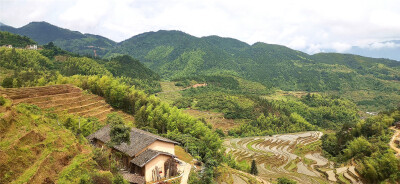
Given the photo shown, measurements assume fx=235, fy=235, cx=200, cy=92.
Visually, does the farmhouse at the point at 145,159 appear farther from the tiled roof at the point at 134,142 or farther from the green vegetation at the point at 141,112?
the green vegetation at the point at 141,112

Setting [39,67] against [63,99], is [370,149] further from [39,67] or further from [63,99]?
[39,67]

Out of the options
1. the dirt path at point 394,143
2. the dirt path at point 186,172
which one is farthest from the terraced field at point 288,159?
the dirt path at point 186,172

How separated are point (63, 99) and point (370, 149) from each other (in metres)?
54.4

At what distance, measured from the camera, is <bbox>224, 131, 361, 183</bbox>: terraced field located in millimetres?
40406

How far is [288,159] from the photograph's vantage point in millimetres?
55281

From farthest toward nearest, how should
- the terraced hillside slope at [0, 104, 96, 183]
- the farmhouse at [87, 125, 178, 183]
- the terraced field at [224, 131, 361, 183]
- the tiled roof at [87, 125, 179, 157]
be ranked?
1. the terraced field at [224, 131, 361, 183]
2. the tiled roof at [87, 125, 179, 157]
3. the farmhouse at [87, 125, 178, 183]
4. the terraced hillside slope at [0, 104, 96, 183]

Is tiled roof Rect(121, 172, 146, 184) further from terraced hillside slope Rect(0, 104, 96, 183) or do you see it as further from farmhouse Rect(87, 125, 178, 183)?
terraced hillside slope Rect(0, 104, 96, 183)

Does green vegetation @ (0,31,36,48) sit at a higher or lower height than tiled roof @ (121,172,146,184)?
higher

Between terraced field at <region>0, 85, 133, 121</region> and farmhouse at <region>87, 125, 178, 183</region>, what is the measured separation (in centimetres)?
1604

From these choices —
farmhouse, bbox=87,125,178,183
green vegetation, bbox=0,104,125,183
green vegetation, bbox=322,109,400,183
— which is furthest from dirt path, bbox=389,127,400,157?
green vegetation, bbox=0,104,125,183

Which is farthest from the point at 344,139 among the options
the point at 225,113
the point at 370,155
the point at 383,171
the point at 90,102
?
the point at 90,102

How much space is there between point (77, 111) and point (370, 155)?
5053 cm

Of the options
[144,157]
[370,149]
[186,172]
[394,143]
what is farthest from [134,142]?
[394,143]

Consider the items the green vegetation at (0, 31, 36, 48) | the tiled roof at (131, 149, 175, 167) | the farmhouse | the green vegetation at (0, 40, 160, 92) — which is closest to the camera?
the tiled roof at (131, 149, 175, 167)
